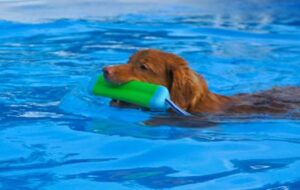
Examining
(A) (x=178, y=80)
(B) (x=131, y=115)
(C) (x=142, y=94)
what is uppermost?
(A) (x=178, y=80)

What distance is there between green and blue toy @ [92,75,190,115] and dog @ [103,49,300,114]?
0.07 metres

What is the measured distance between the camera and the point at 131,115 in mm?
6203

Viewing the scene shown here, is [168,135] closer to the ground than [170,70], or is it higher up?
closer to the ground

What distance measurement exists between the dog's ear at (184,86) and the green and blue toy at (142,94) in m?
0.13

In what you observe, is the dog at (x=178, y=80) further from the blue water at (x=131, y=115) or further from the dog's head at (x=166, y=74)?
the blue water at (x=131, y=115)

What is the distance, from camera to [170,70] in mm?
6215

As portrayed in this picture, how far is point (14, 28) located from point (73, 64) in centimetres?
312

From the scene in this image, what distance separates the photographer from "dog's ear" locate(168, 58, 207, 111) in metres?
6.17

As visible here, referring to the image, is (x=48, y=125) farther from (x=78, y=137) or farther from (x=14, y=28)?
(x=14, y=28)

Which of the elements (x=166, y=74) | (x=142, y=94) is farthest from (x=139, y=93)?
(x=166, y=74)

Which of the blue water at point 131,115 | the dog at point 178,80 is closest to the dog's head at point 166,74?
the dog at point 178,80

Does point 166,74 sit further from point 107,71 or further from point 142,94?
point 107,71

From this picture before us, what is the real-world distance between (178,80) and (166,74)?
0.51 ft

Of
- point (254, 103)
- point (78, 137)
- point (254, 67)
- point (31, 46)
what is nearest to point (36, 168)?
point (78, 137)
